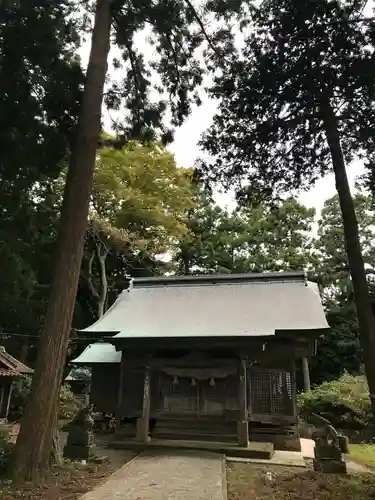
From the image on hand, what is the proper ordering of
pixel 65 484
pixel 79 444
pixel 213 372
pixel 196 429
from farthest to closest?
pixel 196 429 < pixel 213 372 < pixel 79 444 < pixel 65 484

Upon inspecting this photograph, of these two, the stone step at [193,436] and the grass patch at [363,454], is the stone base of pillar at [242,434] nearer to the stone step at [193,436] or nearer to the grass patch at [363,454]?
the stone step at [193,436]

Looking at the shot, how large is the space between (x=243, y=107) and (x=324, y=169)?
215cm

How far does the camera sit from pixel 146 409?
1101cm

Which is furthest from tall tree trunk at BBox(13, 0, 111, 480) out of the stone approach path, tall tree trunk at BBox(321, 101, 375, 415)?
tall tree trunk at BBox(321, 101, 375, 415)

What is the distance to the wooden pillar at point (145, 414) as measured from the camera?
1074 cm

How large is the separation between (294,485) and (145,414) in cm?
510

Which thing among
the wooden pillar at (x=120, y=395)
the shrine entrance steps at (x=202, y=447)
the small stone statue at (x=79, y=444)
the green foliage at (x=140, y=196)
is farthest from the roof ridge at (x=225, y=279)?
the green foliage at (x=140, y=196)

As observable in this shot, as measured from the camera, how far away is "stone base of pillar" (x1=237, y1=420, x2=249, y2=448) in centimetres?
992

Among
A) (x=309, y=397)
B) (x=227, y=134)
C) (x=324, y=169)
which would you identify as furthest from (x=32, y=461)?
(x=309, y=397)

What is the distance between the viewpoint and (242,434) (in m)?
10.0

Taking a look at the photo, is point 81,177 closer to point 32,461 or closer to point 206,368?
point 32,461

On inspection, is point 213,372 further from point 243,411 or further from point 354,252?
point 354,252

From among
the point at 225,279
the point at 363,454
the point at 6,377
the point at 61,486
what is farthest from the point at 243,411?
the point at 6,377

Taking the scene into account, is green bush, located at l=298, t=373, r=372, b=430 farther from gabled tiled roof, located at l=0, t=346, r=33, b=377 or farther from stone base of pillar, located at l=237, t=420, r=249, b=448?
gabled tiled roof, located at l=0, t=346, r=33, b=377
